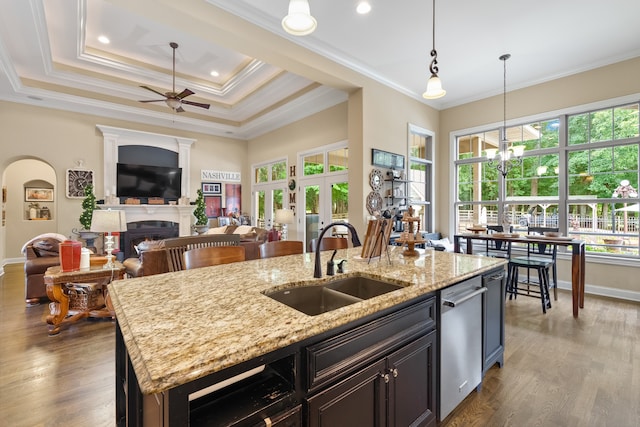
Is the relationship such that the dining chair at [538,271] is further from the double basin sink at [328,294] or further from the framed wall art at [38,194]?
the framed wall art at [38,194]

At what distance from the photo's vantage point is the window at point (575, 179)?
14.3 ft

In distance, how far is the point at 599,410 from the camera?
194cm

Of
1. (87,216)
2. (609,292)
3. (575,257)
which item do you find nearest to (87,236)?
(87,216)

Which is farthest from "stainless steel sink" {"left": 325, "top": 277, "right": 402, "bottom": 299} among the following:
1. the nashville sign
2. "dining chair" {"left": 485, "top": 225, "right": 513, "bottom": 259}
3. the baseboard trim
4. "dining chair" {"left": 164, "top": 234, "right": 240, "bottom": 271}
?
the nashville sign

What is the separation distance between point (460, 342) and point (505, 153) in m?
3.80

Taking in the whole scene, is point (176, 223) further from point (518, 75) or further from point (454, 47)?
point (518, 75)

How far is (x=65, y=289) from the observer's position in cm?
334

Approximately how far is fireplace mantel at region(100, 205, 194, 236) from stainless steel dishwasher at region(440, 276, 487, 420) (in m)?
7.08

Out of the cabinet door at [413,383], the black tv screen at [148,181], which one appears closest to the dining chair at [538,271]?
the cabinet door at [413,383]

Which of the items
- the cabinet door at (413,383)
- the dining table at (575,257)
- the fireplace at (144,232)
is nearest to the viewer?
the cabinet door at (413,383)

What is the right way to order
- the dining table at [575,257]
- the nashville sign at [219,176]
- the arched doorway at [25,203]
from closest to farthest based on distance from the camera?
1. the dining table at [575,257]
2. the arched doorway at [25,203]
3. the nashville sign at [219,176]

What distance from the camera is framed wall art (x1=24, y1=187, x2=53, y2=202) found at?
8009 millimetres

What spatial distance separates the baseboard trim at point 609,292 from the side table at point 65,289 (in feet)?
20.8

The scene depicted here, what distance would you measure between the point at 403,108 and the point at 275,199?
12.4ft
